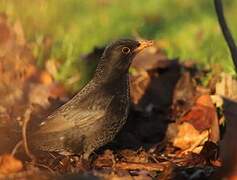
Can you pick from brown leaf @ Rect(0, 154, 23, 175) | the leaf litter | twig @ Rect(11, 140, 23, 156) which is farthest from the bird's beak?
brown leaf @ Rect(0, 154, 23, 175)

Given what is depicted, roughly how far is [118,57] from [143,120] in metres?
0.82

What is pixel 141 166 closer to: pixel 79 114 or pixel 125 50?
pixel 79 114

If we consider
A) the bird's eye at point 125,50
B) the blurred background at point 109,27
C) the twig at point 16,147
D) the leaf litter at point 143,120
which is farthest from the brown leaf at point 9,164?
the blurred background at point 109,27

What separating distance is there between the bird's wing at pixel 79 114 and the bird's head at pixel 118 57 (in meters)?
0.29

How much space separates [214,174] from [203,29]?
17.4 ft

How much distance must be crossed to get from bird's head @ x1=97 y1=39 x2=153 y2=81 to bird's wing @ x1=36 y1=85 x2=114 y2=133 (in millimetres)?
290

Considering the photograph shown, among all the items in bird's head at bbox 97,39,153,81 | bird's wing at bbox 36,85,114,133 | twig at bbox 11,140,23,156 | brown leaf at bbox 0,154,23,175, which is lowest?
brown leaf at bbox 0,154,23,175

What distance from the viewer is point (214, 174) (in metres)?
5.63

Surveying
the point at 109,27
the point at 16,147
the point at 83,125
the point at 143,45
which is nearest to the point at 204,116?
the point at 143,45

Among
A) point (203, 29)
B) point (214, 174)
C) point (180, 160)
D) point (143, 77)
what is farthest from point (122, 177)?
point (203, 29)

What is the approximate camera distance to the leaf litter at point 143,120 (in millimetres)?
5754

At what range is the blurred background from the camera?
8.81 metres

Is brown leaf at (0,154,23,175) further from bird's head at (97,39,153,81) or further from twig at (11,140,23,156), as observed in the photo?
bird's head at (97,39,153,81)

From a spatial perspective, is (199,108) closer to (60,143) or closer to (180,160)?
(180,160)
